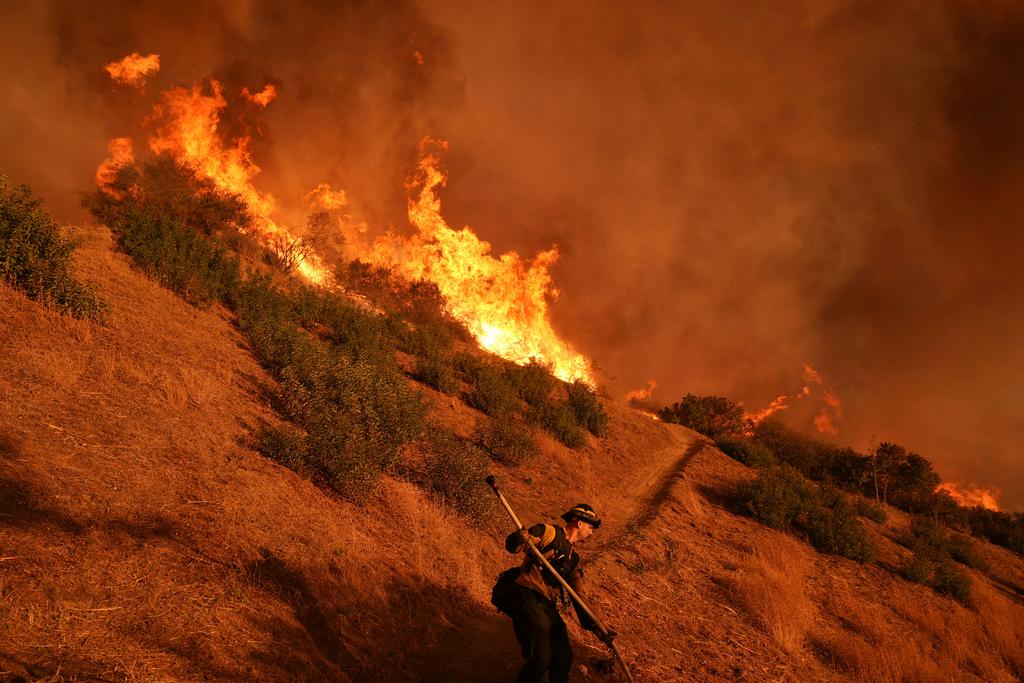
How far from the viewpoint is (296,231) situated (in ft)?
85.6

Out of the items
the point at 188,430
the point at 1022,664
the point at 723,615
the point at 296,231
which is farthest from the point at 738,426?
the point at 188,430

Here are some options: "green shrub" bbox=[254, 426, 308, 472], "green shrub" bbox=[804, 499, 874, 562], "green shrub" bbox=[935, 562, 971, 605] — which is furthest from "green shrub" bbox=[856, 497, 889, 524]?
"green shrub" bbox=[254, 426, 308, 472]

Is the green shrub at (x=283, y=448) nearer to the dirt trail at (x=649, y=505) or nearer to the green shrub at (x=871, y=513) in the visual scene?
the dirt trail at (x=649, y=505)

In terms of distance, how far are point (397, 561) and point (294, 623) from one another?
206cm

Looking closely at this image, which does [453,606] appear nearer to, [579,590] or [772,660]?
[579,590]

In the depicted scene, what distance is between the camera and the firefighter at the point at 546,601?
147 inches

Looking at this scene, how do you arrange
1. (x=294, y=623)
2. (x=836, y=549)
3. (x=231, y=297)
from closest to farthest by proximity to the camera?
(x=294, y=623) < (x=836, y=549) < (x=231, y=297)

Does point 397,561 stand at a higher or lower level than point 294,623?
higher

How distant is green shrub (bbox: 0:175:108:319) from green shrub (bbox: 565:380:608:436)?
51.9ft

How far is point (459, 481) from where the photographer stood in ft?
30.0

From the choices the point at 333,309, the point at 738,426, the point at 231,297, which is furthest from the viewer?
the point at 738,426

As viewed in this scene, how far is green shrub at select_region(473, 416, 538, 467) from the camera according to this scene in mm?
13578

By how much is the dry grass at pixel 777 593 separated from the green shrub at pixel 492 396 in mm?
8661

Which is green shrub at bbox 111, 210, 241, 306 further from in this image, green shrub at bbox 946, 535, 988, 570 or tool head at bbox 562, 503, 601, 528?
green shrub at bbox 946, 535, 988, 570
